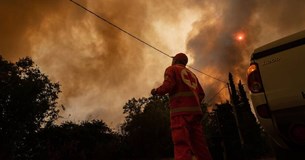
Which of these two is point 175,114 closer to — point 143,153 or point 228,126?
point 228,126

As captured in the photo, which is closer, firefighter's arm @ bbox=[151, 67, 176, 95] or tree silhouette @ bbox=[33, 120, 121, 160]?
firefighter's arm @ bbox=[151, 67, 176, 95]

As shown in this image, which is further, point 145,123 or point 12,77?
point 12,77

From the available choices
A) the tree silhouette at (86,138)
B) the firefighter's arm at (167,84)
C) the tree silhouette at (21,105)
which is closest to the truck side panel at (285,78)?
the firefighter's arm at (167,84)

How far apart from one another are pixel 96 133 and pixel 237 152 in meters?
33.0

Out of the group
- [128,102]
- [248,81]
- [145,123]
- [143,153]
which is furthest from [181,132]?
[128,102]

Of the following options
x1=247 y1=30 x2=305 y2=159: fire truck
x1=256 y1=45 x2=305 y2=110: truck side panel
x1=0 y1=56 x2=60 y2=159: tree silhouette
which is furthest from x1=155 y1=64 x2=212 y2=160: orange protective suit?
x1=0 y1=56 x2=60 y2=159: tree silhouette

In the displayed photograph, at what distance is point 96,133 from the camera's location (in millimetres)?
36875

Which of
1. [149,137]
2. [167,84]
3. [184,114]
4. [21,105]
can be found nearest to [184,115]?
[184,114]

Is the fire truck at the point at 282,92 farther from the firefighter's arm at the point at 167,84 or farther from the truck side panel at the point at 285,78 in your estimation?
the firefighter's arm at the point at 167,84

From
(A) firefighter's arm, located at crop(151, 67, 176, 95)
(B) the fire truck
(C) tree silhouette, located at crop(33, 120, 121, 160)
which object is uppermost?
(C) tree silhouette, located at crop(33, 120, 121, 160)

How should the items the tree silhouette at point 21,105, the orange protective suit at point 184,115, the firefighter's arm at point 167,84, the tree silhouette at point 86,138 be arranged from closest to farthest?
the orange protective suit at point 184,115 < the firefighter's arm at point 167,84 < the tree silhouette at point 86,138 < the tree silhouette at point 21,105

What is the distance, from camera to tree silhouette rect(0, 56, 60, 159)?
125ft

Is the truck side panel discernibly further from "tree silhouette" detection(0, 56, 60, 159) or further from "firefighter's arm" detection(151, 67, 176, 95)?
"tree silhouette" detection(0, 56, 60, 159)

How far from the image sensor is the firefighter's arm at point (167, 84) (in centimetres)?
457
